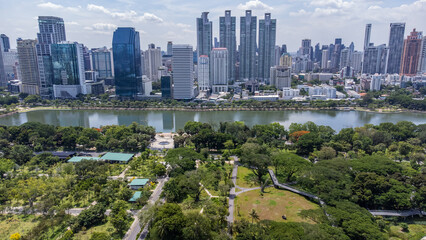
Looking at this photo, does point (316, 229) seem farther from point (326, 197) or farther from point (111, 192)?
point (111, 192)

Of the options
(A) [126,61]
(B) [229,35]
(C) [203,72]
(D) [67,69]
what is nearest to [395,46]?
(B) [229,35]

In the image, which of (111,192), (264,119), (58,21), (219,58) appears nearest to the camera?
(111,192)

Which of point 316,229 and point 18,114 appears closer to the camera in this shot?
point 316,229

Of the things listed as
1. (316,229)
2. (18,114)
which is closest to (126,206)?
(316,229)

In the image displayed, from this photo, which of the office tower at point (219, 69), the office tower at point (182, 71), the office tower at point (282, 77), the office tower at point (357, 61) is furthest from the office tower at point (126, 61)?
the office tower at point (357, 61)

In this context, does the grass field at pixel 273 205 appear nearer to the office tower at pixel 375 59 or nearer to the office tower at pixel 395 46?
the office tower at pixel 375 59
